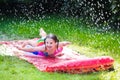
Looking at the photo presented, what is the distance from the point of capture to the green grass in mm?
5820

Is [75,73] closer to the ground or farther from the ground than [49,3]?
closer to the ground

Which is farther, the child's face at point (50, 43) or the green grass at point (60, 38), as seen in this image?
the child's face at point (50, 43)

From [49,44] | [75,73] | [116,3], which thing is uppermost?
[116,3]

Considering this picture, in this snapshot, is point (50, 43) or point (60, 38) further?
point (60, 38)

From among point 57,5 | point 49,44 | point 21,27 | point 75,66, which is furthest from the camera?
point 57,5

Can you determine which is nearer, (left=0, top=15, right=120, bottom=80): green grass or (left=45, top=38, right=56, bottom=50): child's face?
(left=0, top=15, right=120, bottom=80): green grass

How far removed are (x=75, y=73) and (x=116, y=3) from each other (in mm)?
3013

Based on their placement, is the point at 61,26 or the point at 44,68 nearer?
the point at 44,68

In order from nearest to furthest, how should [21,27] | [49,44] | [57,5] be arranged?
1. [49,44]
2. [21,27]
3. [57,5]

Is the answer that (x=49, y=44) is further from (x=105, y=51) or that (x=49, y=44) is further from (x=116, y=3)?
(x=116, y=3)

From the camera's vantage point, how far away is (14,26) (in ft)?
31.0

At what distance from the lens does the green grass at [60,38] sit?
5.82 metres

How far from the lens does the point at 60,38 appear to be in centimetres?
840

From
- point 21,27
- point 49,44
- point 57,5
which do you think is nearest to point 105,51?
point 49,44
